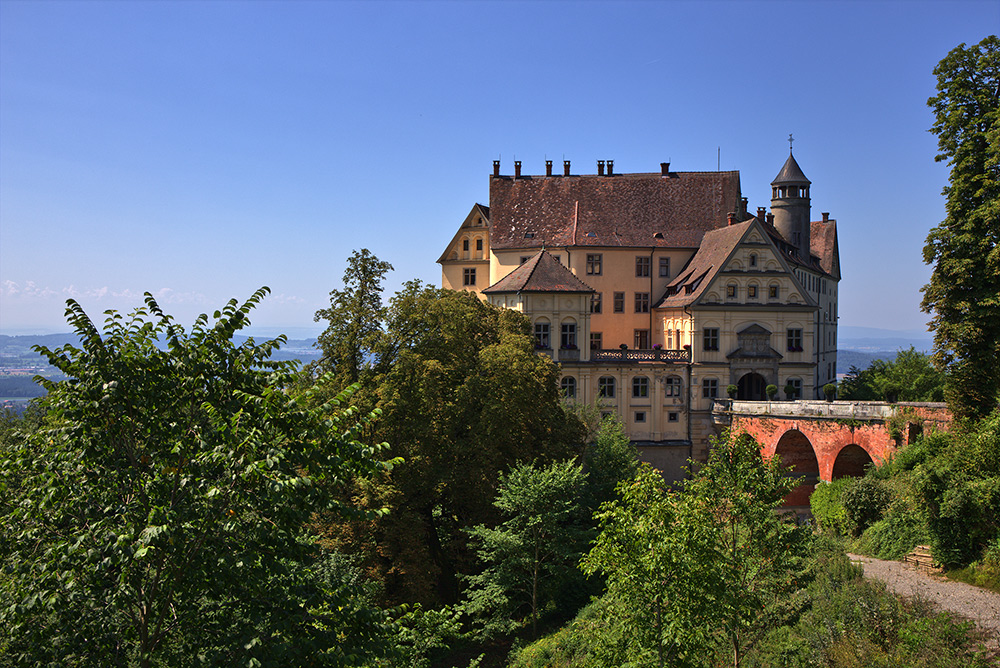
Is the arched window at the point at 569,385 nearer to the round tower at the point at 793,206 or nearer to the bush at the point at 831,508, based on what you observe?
the bush at the point at 831,508

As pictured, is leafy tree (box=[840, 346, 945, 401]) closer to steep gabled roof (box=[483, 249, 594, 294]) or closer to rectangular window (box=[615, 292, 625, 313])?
rectangular window (box=[615, 292, 625, 313])

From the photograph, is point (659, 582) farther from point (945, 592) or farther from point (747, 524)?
point (945, 592)

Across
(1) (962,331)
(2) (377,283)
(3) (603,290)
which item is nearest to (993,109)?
(1) (962,331)

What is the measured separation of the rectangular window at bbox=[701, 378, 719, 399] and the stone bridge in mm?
1403

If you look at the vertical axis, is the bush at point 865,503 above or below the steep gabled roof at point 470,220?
below

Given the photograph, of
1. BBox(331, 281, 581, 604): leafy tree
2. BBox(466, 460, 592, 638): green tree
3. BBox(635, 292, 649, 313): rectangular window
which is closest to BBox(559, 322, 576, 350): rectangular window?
BBox(635, 292, 649, 313): rectangular window

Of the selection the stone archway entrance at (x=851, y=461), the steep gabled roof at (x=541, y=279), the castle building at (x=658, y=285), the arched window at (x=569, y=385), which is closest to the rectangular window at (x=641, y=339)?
the castle building at (x=658, y=285)

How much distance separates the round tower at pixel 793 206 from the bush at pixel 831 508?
32.0 meters

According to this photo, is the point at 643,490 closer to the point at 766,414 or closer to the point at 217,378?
the point at 217,378

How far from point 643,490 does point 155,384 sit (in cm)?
988

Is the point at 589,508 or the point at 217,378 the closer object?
the point at 217,378

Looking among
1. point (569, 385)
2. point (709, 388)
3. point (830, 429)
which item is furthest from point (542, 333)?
point (830, 429)

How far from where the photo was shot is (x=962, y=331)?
25391 millimetres

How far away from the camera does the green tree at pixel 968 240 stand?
2525cm
